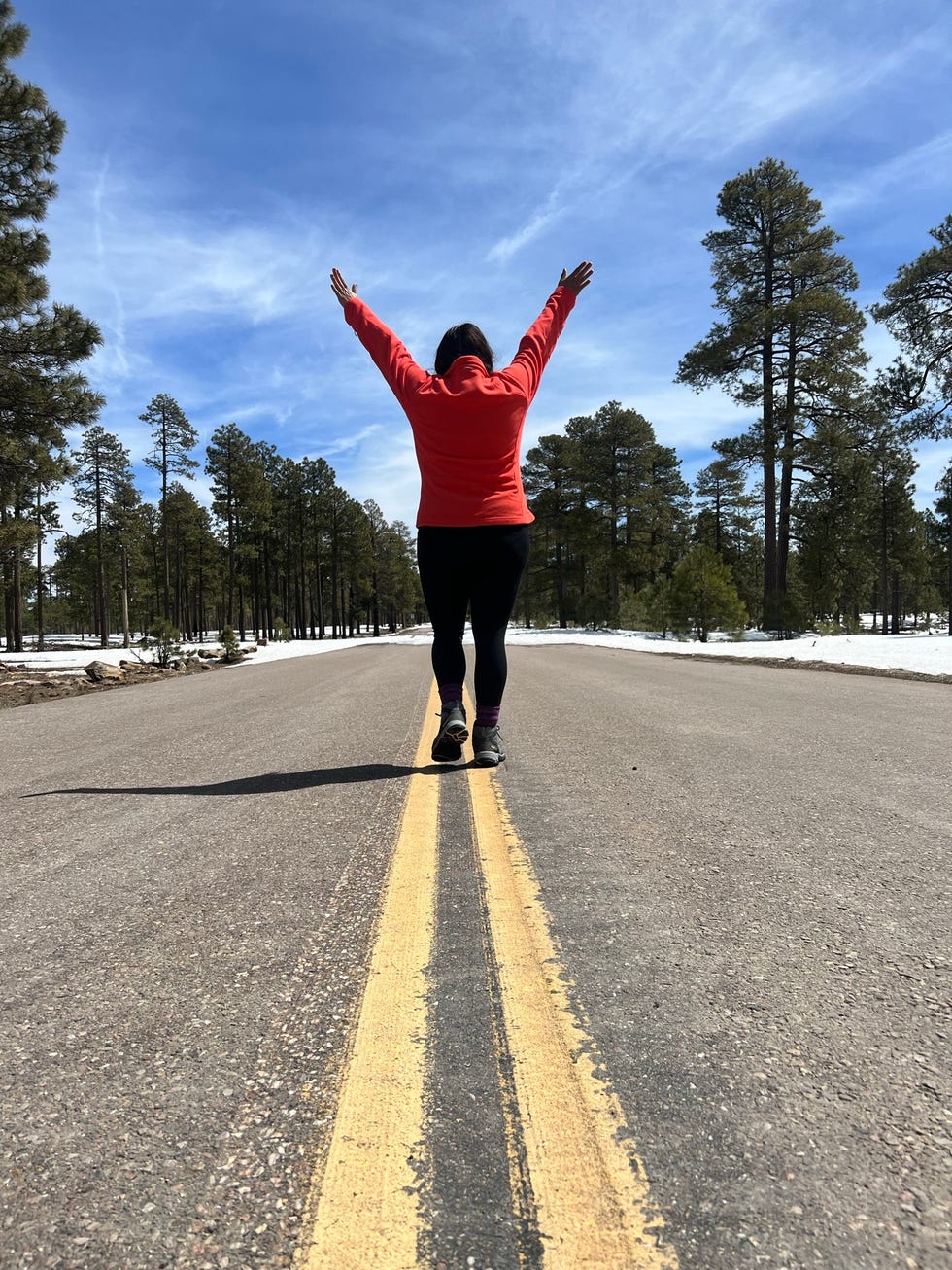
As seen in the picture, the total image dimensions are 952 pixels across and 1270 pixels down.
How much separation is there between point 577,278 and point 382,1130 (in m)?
4.23

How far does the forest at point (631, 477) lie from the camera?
46.4 ft

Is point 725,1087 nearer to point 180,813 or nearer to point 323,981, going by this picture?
point 323,981

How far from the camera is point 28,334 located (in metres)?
13.5

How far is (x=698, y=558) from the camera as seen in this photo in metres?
27.8

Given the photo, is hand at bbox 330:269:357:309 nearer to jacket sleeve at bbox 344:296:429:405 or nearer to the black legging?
jacket sleeve at bbox 344:296:429:405

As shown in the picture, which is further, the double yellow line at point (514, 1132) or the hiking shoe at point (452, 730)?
the hiking shoe at point (452, 730)

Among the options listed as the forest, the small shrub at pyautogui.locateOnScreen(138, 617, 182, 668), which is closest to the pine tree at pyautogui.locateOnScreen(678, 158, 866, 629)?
the forest

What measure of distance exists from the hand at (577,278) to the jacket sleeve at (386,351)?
1081mm

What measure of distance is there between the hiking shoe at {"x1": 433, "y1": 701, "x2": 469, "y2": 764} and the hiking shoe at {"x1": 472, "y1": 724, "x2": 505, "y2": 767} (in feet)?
0.27

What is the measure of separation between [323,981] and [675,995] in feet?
2.42

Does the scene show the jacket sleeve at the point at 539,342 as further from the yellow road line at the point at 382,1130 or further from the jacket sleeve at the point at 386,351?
the yellow road line at the point at 382,1130

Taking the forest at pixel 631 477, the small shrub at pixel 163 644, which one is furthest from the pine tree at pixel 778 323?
the small shrub at pixel 163 644

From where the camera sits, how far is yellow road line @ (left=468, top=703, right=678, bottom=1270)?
882mm

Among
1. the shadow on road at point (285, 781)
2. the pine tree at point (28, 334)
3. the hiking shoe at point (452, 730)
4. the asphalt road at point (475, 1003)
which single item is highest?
the pine tree at point (28, 334)
